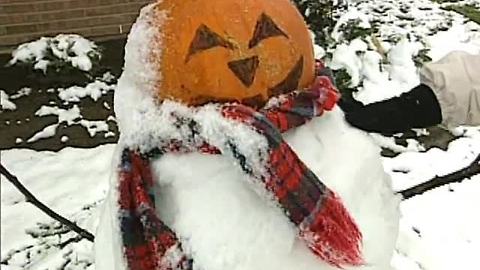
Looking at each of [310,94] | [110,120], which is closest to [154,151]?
[310,94]

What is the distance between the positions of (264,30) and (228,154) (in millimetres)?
269

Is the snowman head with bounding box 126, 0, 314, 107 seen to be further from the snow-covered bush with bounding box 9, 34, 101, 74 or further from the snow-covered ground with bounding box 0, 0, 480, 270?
the snow-covered bush with bounding box 9, 34, 101, 74

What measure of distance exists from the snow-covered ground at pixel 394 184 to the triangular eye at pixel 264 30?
0.85m

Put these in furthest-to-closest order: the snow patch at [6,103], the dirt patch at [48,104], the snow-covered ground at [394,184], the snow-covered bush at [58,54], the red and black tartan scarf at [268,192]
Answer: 1. the snow-covered bush at [58,54]
2. the snow patch at [6,103]
3. the dirt patch at [48,104]
4. the snow-covered ground at [394,184]
5. the red and black tartan scarf at [268,192]

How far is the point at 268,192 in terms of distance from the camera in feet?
4.91

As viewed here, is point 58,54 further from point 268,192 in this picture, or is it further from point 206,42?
point 268,192

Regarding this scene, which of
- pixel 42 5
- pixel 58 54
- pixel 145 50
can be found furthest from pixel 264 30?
pixel 42 5

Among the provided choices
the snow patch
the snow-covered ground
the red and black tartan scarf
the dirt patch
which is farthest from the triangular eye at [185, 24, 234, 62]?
the snow patch

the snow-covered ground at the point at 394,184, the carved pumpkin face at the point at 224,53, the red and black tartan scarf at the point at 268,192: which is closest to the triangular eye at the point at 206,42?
the carved pumpkin face at the point at 224,53

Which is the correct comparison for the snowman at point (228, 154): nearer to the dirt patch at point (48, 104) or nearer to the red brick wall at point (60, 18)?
the dirt patch at point (48, 104)

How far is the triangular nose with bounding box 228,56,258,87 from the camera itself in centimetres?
156

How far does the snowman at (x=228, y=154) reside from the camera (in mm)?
1511

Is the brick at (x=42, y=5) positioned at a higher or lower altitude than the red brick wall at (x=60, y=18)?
higher

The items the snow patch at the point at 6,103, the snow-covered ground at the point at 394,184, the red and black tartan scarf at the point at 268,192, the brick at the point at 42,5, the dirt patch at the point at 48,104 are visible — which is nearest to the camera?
the red and black tartan scarf at the point at 268,192
